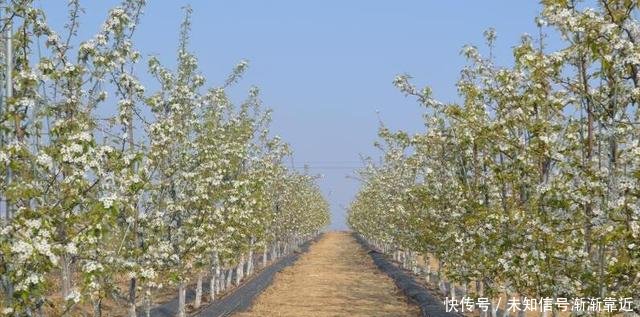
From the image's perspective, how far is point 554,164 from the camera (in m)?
12.8

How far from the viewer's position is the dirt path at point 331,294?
2828 cm

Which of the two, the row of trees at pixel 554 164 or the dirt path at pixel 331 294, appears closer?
the row of trees at pixel 554 164

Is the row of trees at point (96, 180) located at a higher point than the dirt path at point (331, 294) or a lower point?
higher

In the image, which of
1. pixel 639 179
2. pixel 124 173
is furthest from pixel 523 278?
pixel 124 173

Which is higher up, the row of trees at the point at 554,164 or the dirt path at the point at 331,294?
the row of trees at the point at 554,164

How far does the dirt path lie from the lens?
28.3 m

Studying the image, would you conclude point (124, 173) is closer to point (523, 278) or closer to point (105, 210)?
point (105, 210)

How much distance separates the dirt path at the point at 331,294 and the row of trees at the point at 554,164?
27.1 ft

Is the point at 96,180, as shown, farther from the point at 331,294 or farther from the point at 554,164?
the point at 331,294

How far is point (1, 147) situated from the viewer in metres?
8.77

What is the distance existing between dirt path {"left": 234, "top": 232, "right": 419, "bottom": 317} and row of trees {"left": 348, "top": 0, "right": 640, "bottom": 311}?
325 inches

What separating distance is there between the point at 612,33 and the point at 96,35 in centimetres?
873

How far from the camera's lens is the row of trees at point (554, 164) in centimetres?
927

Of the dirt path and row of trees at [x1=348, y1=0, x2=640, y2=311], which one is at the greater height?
row of trees at [x1=348, y1=0, x2=640, y2=311]
